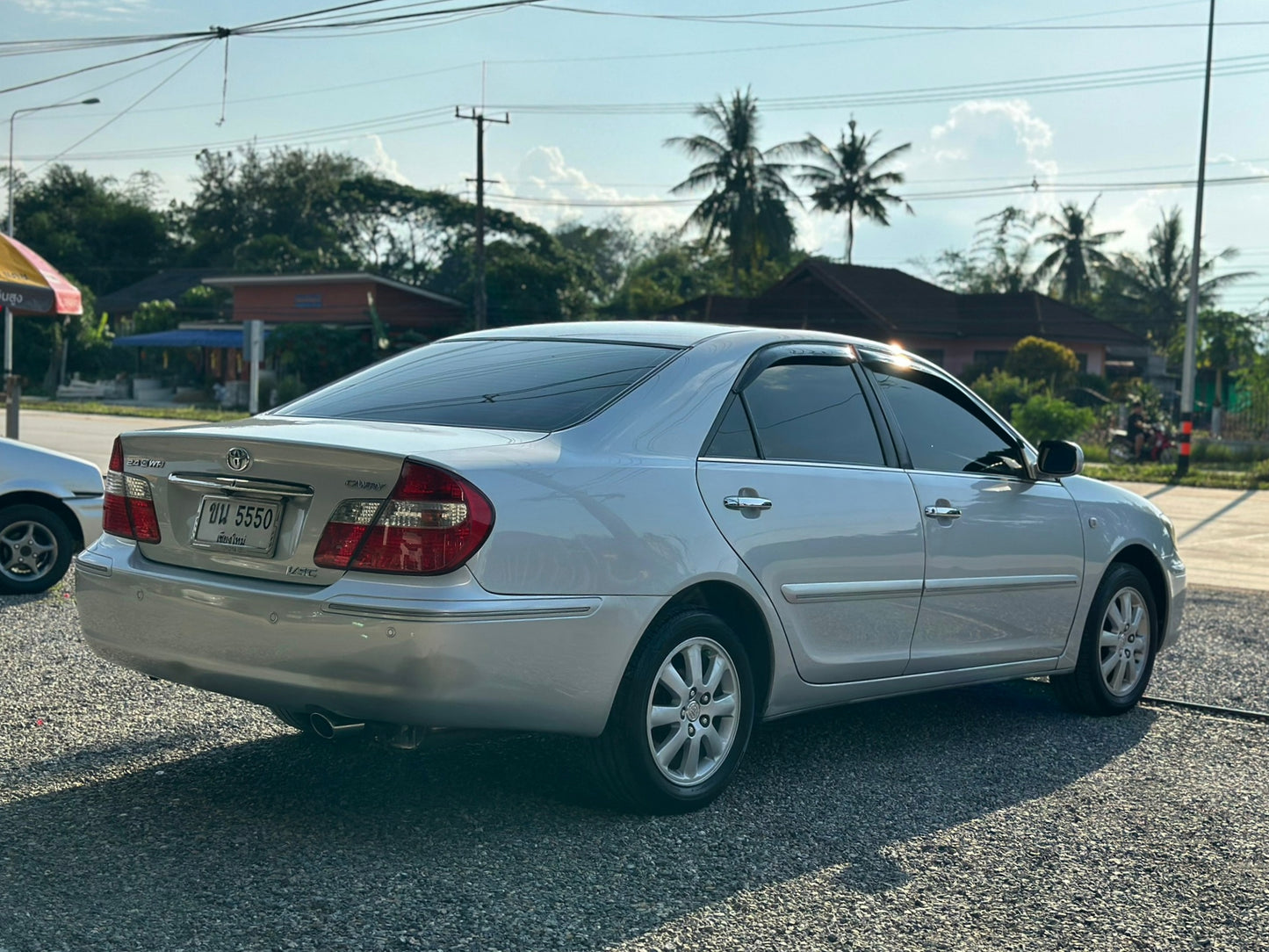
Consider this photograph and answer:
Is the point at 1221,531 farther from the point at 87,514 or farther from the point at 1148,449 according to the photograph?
the point at 1148,449

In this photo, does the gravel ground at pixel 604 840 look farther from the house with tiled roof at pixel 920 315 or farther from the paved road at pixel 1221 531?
the house with tiled roof at pixel 920 315

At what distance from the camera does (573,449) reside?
170 inches

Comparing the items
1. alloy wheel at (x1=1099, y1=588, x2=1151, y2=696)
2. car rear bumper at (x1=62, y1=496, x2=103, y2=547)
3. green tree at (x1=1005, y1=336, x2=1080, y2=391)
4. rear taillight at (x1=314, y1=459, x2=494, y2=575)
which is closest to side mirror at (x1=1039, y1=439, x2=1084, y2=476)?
alloy wheel at (x1=1099, y1=588, x2=1151, y2=696)

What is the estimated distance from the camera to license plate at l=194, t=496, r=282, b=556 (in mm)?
4207

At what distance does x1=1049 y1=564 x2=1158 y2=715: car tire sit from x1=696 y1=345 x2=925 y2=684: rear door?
4.48 feet

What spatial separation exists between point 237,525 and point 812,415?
2.07m

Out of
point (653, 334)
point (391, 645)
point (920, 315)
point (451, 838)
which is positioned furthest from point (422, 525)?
point (920, 315)

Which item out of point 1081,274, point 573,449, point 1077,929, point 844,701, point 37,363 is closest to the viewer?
point 1077,929

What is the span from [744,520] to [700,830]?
982 mm

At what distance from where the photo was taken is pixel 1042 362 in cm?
4250

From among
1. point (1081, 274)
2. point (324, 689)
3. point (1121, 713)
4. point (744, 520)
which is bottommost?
point (1121, 713)

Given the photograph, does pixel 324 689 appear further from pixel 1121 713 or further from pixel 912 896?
pixel 1121 713

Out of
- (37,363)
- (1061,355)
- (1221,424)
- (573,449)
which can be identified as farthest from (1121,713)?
(37,363)

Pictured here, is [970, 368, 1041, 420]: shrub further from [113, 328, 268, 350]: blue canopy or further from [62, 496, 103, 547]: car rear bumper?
[62, 496, 103, 547]: car rear bumper
